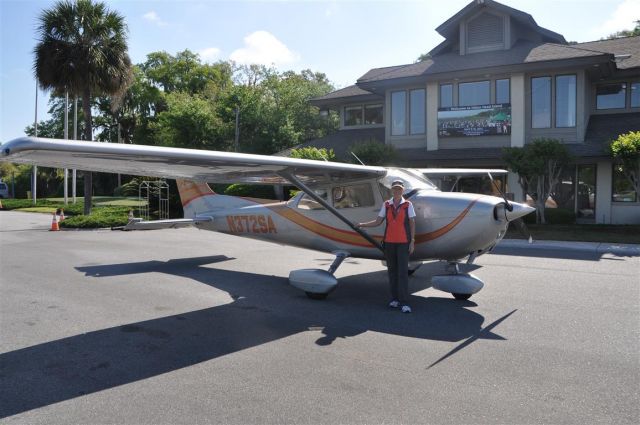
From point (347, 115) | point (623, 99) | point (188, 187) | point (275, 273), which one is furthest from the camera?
point (347, 115)

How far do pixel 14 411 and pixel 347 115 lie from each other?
25.5m

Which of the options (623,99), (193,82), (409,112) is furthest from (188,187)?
(193,82)

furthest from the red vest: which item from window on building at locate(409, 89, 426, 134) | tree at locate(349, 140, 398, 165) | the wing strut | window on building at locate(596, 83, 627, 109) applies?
window on building at locate(596, 83, 627, 109)

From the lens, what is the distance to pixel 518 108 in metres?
20.5

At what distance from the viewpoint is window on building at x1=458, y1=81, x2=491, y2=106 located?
70.2ft

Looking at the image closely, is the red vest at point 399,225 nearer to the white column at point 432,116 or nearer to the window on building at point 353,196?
the window on building at point 353,196

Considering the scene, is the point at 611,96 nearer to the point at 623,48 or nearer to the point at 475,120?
the point at 623,48

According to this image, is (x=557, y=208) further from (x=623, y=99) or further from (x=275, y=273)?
(x=275, y=273)

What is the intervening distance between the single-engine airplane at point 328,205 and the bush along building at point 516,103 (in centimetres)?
1175

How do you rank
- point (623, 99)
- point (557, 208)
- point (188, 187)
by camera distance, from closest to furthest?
point (188, 187) → point (557, 208) → point (623, 99)

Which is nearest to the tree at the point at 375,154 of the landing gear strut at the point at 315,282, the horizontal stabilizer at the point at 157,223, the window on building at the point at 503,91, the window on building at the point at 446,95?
the window on building at the point at 446,95

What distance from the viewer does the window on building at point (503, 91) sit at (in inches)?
821

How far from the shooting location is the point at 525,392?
4207 millimetres

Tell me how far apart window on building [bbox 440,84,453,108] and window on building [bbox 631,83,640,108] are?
7615mm
